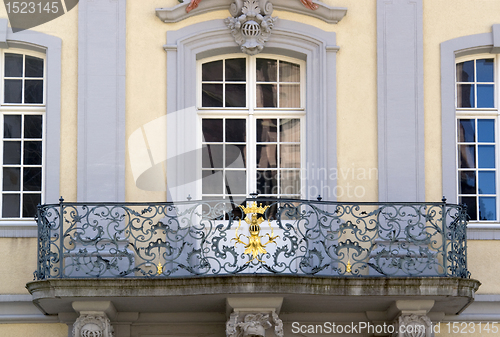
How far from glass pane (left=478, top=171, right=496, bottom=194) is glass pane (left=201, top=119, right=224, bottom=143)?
3.29m

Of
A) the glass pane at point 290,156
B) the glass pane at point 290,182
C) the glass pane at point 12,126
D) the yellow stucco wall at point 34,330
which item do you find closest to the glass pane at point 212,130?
the glass pane at point 290,156

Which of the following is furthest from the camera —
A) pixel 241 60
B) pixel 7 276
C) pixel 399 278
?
pixel 241 60

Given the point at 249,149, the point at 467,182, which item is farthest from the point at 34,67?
the point at 467,182

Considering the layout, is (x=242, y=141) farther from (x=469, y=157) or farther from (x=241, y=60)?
(x=469, y=157)

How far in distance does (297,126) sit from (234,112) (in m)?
0.81

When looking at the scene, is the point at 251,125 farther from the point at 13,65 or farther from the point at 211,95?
the point at 13,65

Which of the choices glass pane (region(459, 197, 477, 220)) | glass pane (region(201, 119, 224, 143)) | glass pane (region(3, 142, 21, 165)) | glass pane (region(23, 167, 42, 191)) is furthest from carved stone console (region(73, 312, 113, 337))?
glass pane (region(459, 197, 477, 220))

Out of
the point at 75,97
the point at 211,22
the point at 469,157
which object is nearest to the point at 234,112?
the point at 211,22

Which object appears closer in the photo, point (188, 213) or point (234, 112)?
Answer: point (188, 213)

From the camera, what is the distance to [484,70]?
43.0ft

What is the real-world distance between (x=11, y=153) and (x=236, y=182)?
2810 mm

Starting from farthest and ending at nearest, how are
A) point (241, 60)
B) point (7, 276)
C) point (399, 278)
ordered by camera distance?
point (241, 60) < point (7, 276) < point (399, 278)

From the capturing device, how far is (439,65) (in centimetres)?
1277

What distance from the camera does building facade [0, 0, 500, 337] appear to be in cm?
1177
